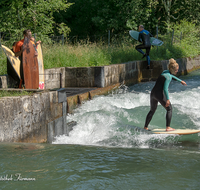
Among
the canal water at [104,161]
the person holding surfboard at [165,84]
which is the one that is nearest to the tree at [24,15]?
the canal water at [104,161]

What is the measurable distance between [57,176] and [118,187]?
0.81 metres

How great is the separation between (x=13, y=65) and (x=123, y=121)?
3263 millimetres

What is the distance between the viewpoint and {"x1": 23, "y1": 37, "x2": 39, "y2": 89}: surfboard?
816 centimetres

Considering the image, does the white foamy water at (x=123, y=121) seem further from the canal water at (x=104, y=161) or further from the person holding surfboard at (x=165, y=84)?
the person holding surfboard at (x=165, y=84)

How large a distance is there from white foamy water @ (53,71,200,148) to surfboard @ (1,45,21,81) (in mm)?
1777

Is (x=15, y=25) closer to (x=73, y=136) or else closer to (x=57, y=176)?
(x=73, y=136)

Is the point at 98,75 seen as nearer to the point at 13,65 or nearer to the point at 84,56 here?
the point at 84,56

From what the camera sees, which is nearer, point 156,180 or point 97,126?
point 156,180

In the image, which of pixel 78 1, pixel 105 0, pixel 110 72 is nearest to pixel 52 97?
pixel 110 72

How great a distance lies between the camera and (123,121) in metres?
8.27

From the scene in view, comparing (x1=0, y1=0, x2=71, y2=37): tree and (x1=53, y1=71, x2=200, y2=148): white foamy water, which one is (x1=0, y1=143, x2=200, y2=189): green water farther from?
(x1=0, y1=0, x2=71, y2=37): tree

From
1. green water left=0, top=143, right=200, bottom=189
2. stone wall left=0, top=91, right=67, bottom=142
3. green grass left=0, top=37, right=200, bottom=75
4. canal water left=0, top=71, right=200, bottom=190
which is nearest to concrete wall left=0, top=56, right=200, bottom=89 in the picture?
green grass left=0, top=37, right=200, bottom=75

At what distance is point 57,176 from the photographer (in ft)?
13.1

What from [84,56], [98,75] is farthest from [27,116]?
[84,56]
